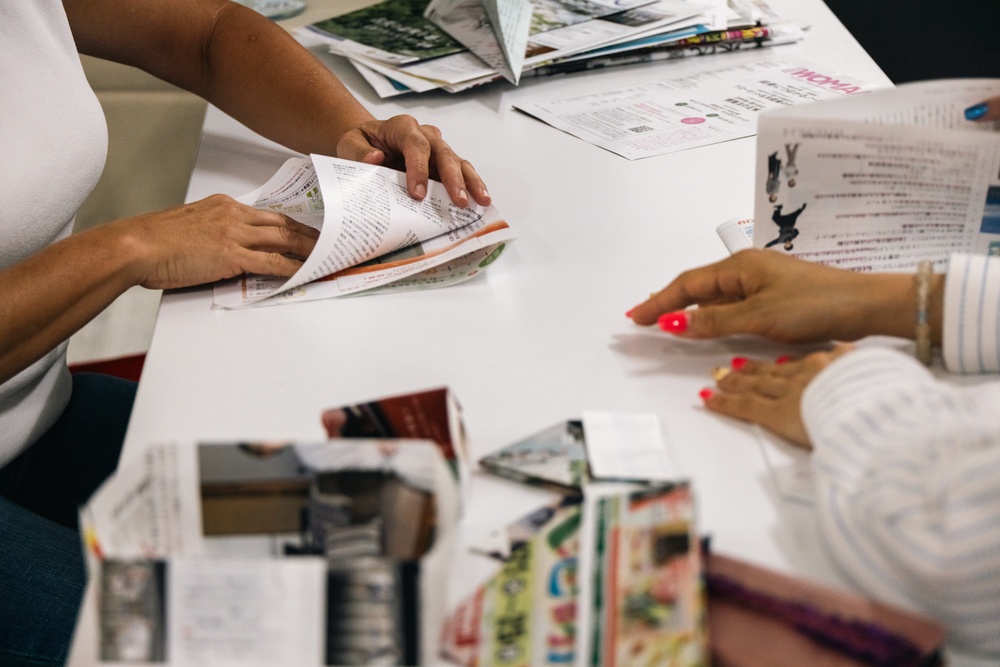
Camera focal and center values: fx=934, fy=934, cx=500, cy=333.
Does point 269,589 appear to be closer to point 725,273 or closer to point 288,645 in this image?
point 288,645

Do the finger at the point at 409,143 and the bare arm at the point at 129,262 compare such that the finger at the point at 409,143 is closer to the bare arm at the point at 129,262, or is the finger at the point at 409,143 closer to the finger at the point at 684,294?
the bare arm at the point at 129,262

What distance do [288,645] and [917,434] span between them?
0.38 metres

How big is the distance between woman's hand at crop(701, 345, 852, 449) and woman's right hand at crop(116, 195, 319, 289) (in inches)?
17.2

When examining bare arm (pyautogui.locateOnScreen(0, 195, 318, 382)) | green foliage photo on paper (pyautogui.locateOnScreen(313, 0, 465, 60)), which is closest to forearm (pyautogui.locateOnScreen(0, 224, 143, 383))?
bare arm (pyautogui.locateOnScreen(0, 195, 318, 382))

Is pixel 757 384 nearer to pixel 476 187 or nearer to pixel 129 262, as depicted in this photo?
pixel 476 187

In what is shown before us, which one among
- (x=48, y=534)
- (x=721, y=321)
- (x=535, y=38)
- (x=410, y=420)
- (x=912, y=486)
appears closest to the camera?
(x=912, y=486)

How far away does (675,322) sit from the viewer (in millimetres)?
788

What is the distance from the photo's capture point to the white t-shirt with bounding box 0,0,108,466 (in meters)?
0.93

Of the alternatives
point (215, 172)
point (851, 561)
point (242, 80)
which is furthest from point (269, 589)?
point (242, 80)

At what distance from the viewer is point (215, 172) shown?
1133 mm

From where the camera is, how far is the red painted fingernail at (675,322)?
785mm

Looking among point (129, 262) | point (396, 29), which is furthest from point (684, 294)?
point (396, 29)

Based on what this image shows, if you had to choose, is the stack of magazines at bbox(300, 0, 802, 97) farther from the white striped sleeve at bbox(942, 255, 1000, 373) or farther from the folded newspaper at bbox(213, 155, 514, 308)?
the white striped sleeve at bbox(942, 255, 1000, 373)

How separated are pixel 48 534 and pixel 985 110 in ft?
2.95
